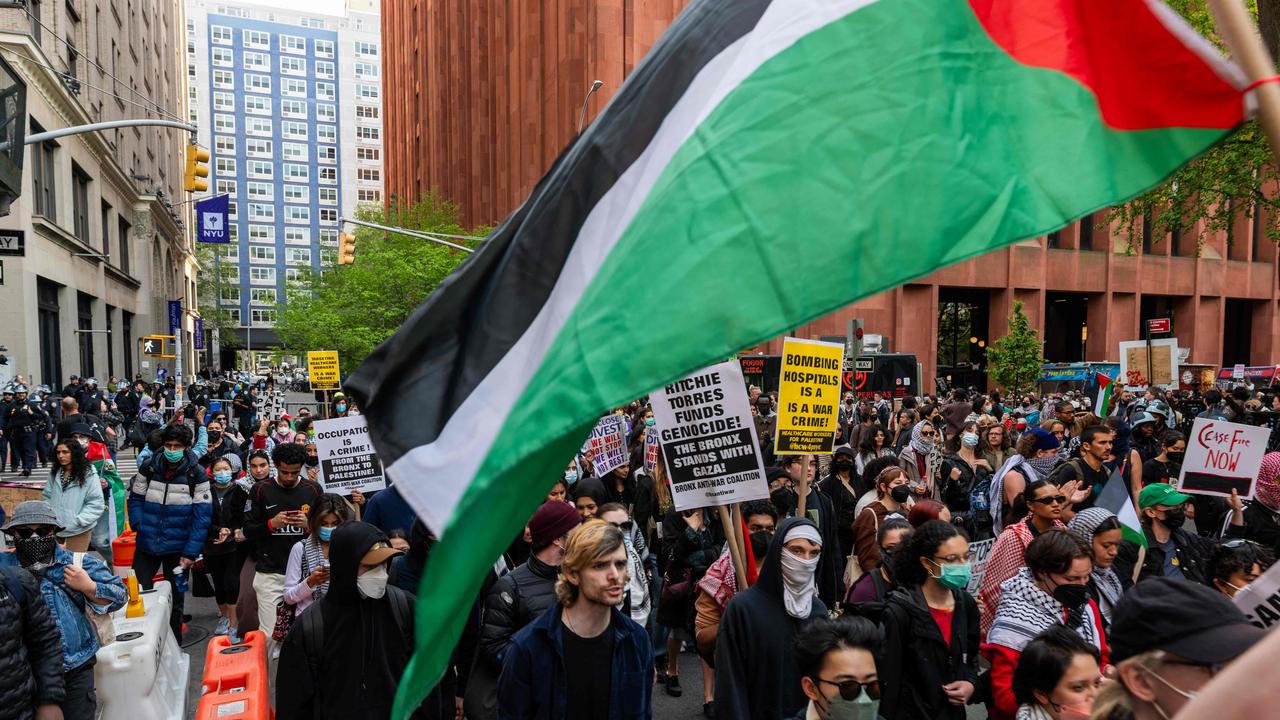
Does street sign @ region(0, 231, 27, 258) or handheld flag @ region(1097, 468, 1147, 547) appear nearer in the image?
handheld flag @ region(1097, 468, 1147, 547)

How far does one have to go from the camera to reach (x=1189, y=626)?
2.55 metres

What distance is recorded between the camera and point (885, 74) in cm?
227

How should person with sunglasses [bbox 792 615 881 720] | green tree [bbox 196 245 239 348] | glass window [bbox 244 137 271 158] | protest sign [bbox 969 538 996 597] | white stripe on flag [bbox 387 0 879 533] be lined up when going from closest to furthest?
1. white stripe on flag [bbox 387 0 879 533]
2. person with sunglasses [bbox 792 615 881 720]
3. protest sign [bbox 969 538 996 597]
4. green tree [bbox 196 245 239 348]
5. glass window [bbox 244 137 271 158]

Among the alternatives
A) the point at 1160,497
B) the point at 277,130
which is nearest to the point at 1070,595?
the point at 1160,497

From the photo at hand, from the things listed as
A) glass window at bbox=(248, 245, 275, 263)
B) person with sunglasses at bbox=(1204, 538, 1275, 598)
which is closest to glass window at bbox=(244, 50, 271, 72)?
glass window at bbox=(248, 245, 275, 263)

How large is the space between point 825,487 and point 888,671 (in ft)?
16.1

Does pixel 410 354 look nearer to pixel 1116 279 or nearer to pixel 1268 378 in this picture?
pixel 1268 378

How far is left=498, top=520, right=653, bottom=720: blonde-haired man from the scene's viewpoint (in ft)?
12.7

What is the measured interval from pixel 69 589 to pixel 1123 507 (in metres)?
6.59

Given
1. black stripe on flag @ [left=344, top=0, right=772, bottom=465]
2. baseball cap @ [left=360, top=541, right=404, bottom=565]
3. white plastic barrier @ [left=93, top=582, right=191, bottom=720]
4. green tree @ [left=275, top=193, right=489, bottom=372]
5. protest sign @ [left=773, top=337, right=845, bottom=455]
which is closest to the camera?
black stripe on flag @ [left=344, top=0, right=772, bottom=465]

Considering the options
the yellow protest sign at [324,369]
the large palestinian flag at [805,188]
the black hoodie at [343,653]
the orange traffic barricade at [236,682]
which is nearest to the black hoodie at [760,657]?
the black hoodie at [343,653]

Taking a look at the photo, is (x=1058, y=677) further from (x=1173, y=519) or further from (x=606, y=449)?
(x=606, y=449)

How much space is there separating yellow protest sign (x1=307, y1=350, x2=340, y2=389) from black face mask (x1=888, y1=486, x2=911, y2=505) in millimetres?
15764

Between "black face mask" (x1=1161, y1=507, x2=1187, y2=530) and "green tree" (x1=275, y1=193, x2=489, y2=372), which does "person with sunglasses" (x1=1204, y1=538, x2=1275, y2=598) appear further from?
"green tree" (x1=275, y1=193, x2=489, y2=372)
